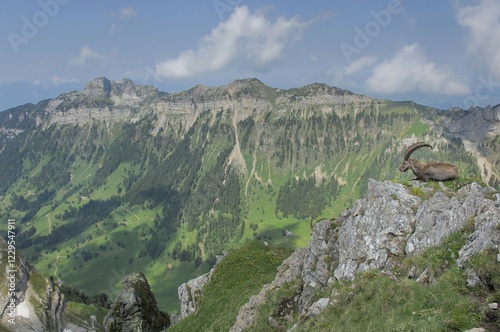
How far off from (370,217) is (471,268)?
11763mm

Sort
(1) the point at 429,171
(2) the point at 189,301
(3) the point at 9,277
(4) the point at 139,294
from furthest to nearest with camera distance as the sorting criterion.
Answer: (4) the point at 139,294, (3) the point at 9,277, (2) the point at 189,301, (1) the point at 429,171

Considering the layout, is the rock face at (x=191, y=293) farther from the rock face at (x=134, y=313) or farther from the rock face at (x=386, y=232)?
the rock face at (x=386, y=232)

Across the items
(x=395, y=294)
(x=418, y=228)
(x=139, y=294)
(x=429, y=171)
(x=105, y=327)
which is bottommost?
(x=105, y=327)

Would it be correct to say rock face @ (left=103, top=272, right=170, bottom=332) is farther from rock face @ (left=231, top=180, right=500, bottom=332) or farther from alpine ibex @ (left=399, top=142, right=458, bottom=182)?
alpine ibex @ (left=399, top=142, right=458, bottom=182)

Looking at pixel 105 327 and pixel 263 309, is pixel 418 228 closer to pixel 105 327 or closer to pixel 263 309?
pixel 263 309

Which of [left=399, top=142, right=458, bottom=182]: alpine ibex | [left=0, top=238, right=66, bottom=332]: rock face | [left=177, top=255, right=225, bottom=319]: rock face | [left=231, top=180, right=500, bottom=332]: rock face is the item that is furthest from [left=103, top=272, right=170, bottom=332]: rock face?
[left=399, top=142, right=458, bottom=182]: alpine ibex

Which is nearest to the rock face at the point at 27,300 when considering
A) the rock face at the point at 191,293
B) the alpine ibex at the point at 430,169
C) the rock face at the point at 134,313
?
the rock face at the point at 134,313

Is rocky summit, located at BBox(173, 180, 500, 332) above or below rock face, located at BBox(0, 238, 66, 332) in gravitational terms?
above

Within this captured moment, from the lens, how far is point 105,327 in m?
77.5

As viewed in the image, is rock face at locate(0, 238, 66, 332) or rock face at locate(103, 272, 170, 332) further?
rock face at locate(103, 272, 170, 332)

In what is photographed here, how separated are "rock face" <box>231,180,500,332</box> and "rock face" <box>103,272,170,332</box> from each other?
52669mm

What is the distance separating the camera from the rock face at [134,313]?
7681 cm

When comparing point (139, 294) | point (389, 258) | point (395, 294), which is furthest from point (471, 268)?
point (139, 294)

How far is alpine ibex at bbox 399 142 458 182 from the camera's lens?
96.7 ft
